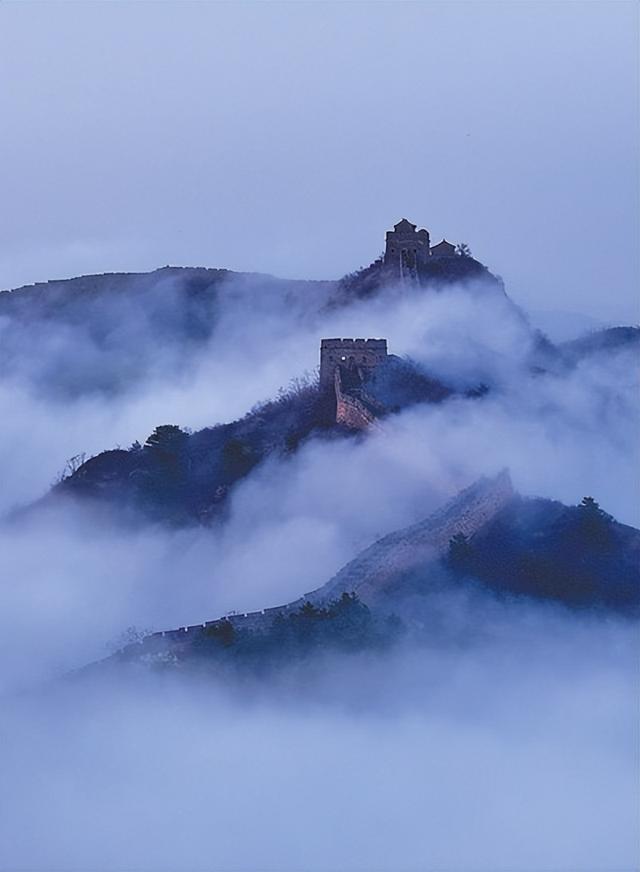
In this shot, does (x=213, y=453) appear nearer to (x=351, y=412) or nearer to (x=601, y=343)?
(x=351, y=412)

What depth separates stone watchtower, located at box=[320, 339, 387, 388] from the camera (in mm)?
48906

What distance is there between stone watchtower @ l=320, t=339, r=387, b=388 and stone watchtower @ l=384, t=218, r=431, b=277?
30.4 ft

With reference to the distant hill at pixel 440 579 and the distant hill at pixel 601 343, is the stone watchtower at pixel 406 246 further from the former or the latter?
the distant hill at pixel 440 579

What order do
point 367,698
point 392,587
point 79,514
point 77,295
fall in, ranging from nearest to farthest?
point 367,698 → point 392,587 → point 79,514 → point 77,295

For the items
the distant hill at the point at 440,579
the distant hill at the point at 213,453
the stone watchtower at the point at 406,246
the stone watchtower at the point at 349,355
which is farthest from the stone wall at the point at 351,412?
the stone watchtower at the point at 406,246

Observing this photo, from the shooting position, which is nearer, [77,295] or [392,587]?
[392,587]

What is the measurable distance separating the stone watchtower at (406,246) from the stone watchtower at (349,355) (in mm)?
9252

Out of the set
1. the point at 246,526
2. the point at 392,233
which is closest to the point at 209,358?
the point at 392,233

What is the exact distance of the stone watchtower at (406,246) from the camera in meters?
57.9

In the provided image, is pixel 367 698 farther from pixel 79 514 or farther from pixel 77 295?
pixel 77 295

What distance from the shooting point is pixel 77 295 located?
8012 cm

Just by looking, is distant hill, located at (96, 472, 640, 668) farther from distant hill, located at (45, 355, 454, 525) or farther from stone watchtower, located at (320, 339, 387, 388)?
stone watchtower, located at (320, 339, 387, 388)

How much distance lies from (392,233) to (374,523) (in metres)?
19.3

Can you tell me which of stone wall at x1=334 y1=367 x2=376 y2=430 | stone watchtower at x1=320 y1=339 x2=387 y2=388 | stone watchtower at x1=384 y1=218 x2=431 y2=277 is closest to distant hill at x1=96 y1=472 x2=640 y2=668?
stone wall at x1=334 y1=367 x2=376 y2=430
